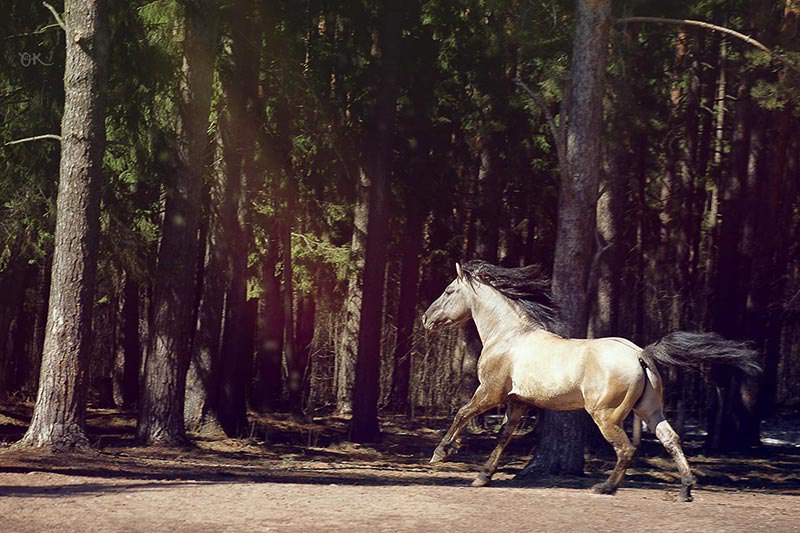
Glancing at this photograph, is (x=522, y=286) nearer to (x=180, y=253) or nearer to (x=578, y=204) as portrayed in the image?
(x=578, y=204)

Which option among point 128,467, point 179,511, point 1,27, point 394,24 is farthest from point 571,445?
point 1,27

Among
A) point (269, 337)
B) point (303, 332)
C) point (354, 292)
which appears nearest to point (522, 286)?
point (354, 292)

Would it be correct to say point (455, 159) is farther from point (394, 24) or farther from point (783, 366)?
point (783, 366)

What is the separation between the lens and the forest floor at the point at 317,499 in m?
10.5

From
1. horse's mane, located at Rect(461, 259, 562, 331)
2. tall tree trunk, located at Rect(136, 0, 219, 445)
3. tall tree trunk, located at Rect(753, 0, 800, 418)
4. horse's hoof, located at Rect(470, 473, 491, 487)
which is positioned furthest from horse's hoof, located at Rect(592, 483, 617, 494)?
tall tree trunk, located at Rect(753, 0, 800, 418)

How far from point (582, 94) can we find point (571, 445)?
5.32m

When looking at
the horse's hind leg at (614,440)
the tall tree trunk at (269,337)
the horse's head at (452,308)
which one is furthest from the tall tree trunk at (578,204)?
the tall tree trunk at (269,337)

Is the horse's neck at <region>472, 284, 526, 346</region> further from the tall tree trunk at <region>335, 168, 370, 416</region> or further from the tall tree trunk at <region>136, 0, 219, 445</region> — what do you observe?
the tall tree trunk at <region>335, 168, 370, 416</region>

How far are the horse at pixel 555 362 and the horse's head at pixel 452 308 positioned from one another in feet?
0.04

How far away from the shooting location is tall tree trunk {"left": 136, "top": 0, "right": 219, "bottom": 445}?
65.9ft

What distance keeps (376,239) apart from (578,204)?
26.2 feet

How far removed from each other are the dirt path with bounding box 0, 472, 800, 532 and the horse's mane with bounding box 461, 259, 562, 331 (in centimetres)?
223

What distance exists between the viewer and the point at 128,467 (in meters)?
15.9

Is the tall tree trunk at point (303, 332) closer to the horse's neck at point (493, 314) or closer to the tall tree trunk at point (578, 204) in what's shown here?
the tall tree trunk at point (578, 204)
